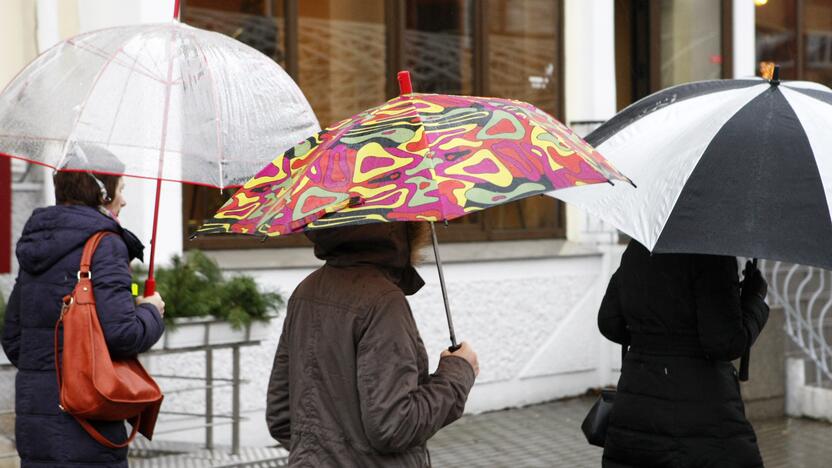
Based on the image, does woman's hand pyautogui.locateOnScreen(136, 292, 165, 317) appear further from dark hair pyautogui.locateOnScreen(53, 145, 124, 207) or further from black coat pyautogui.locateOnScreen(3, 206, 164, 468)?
dark hair pyautogui.locateOnScreen(53, 145, 124, 207)

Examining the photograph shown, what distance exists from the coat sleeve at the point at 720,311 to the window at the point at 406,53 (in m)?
4.29

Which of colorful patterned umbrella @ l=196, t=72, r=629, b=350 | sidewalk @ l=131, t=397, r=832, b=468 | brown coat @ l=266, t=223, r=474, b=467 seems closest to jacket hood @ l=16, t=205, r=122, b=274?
colorful patterned umbrella @ l=196, t=72, r=629, b=350

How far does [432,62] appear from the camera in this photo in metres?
9.07

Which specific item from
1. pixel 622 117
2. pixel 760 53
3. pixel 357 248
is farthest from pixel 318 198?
pixel 760 53

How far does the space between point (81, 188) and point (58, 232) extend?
17 cm

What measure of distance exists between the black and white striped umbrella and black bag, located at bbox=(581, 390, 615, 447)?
78 cm

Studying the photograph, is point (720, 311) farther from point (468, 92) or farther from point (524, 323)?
point (468, 92)

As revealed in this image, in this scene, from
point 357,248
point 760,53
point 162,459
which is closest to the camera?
point 357,248

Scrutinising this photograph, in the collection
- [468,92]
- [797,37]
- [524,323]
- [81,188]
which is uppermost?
[797,37]

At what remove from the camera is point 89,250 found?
3.77 metres

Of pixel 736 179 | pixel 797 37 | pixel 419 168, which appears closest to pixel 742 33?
pixel 797 37

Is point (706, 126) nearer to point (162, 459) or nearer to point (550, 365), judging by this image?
point (162, 459)

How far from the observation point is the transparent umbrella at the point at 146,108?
12.1 ft

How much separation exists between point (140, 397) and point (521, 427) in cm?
475
